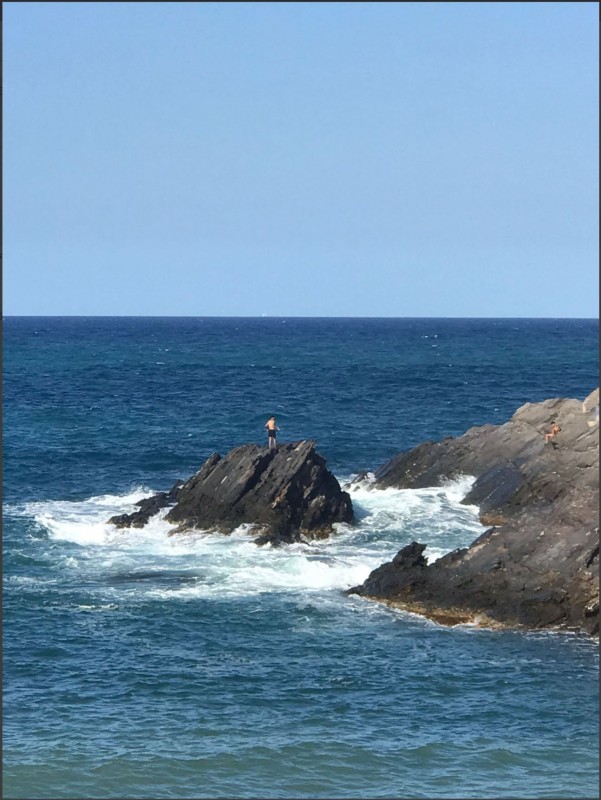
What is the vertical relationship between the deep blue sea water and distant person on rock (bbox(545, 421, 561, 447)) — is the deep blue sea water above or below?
below

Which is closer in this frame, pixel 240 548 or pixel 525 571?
pixel 525 571

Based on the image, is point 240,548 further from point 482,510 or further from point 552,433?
point 552,433

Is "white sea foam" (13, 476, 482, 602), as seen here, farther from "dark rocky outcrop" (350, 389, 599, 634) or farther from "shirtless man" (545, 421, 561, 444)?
"shirtless man" (545, 421, 561, 444)

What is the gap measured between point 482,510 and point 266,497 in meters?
10.2

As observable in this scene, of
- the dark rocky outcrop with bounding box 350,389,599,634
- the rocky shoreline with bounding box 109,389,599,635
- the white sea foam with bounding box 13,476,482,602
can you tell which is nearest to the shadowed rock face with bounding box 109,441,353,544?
the rocky shoreline with bounding box 109,389,599,635

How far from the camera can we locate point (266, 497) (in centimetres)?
5091

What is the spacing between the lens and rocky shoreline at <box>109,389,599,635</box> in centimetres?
3859

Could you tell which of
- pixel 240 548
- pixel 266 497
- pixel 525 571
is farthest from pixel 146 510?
pixel 525 571

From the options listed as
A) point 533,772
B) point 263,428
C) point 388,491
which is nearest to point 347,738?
point 533,772

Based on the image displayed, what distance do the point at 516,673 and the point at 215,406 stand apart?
64222mm

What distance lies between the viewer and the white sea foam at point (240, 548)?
142 ft

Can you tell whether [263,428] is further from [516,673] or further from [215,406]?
[516,673]

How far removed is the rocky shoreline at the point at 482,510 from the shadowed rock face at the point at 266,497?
5cm

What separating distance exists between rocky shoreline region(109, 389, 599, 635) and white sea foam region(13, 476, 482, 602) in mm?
867
